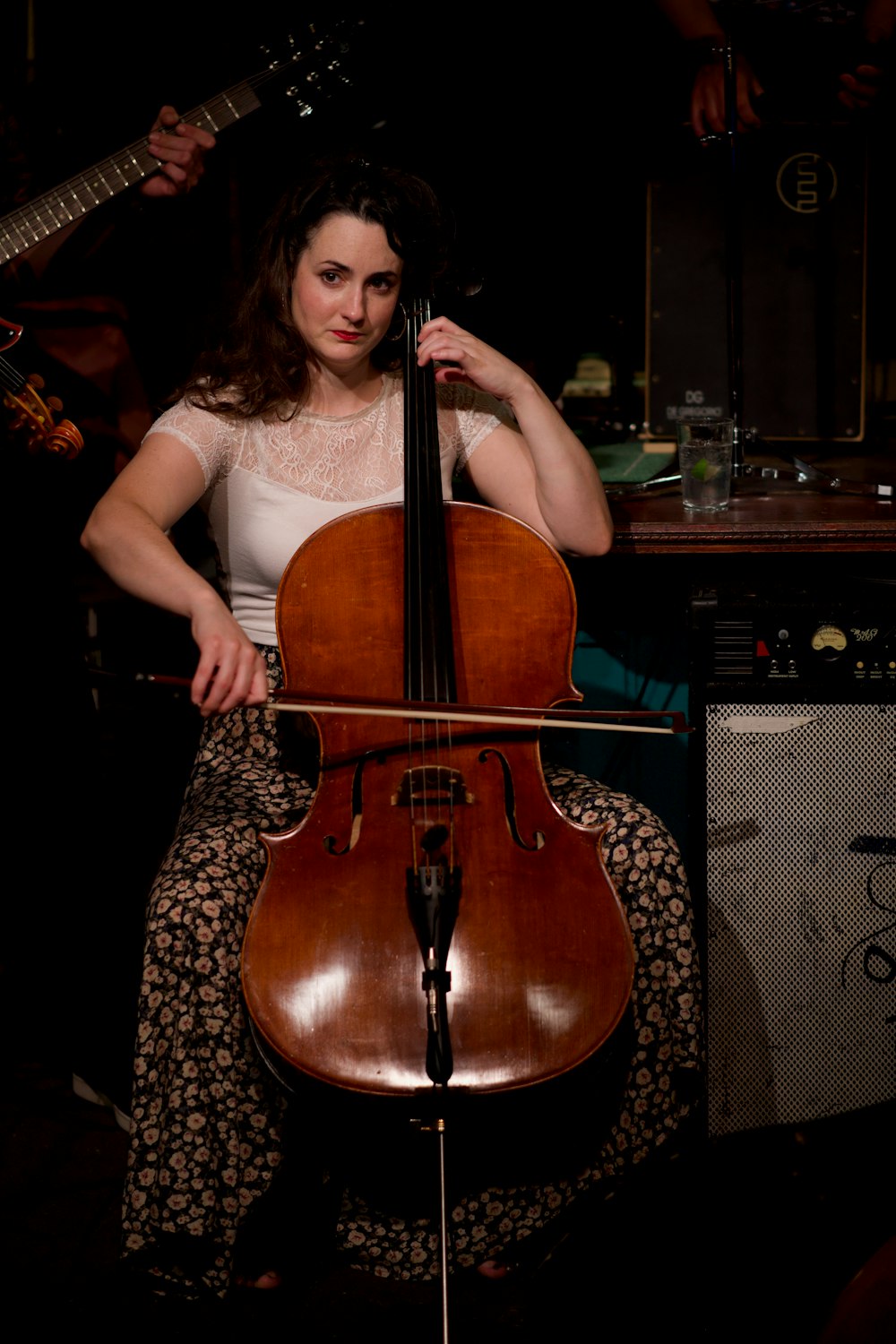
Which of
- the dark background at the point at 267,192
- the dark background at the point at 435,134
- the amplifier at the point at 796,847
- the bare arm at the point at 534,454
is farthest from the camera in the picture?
the dark background at the point at 435,134

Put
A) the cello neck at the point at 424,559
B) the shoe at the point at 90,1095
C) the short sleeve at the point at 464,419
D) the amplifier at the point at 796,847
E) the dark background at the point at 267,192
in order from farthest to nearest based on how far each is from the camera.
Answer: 1. the dark background at the point at 267,192
2. the shoe at the point at 90,1095
3. the short sleeve at the point at 464,419
4. the amplifier at the point at 796,847
5. the cello neck at the point at 424,559

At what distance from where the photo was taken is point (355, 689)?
4.74 feet

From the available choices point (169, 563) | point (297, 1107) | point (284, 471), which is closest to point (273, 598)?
point (284, 471)

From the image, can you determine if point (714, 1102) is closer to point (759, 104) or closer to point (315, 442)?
point (315, 442)

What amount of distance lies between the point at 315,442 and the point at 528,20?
4.21ft

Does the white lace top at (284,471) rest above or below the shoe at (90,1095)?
above

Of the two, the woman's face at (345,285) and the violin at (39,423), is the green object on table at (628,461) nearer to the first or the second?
the woman's face at (345,285)

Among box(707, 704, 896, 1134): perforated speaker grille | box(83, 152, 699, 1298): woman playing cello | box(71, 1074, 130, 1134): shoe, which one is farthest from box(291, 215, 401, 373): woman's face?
box(71, 1074, 130, 1134): shoe

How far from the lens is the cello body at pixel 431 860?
49.2 inches

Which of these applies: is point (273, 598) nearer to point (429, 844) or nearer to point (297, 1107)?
point (429, 844)

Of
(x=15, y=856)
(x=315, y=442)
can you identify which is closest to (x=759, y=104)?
(x=315, y=442)

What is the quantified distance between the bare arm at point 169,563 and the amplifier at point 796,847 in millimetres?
735

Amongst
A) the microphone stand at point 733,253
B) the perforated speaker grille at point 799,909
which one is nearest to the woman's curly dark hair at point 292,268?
the microphone stand at point 733,253

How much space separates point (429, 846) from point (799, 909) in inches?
28.9
